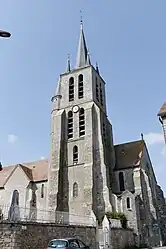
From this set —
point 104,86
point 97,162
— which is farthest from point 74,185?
point 104,86

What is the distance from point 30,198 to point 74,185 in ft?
19.5

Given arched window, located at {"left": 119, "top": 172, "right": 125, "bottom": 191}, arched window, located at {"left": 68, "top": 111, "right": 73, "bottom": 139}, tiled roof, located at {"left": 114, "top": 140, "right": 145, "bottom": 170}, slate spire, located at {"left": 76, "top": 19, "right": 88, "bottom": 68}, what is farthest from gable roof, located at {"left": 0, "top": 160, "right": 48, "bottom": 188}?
slate spire, located at {"left": 76, "top": 19, "right": 88, "bottom": 68}

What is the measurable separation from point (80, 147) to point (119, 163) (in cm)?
554

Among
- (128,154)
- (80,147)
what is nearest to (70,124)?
(80,147)

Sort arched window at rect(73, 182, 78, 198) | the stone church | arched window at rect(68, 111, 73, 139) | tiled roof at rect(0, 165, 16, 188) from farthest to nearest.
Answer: tiled roof at rect(0, 165, 16, 188) → arched window at rect(68, 111, 73, 139) → arched window at rect(73, 182, 78, 198) → the stone church

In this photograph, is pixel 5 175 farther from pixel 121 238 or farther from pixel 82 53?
pixel 82 53

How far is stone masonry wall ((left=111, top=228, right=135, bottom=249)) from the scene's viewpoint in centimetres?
2089

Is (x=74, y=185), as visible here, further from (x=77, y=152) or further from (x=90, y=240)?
(x=90, y=240)

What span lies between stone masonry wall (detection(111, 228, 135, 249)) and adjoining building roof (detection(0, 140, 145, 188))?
8724mm

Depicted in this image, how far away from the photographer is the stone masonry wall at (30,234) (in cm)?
1371

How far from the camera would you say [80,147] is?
1257 inches

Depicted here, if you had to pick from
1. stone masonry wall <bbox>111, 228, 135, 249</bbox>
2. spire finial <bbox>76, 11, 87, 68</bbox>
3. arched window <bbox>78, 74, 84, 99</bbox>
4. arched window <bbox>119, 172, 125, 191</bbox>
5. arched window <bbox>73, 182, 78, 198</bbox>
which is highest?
spire finial <bbox>76, 11, 87, 68</bbox>

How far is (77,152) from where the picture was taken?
32031mm

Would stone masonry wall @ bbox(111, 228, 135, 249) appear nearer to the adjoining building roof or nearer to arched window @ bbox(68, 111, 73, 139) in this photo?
the adjoining building roof
